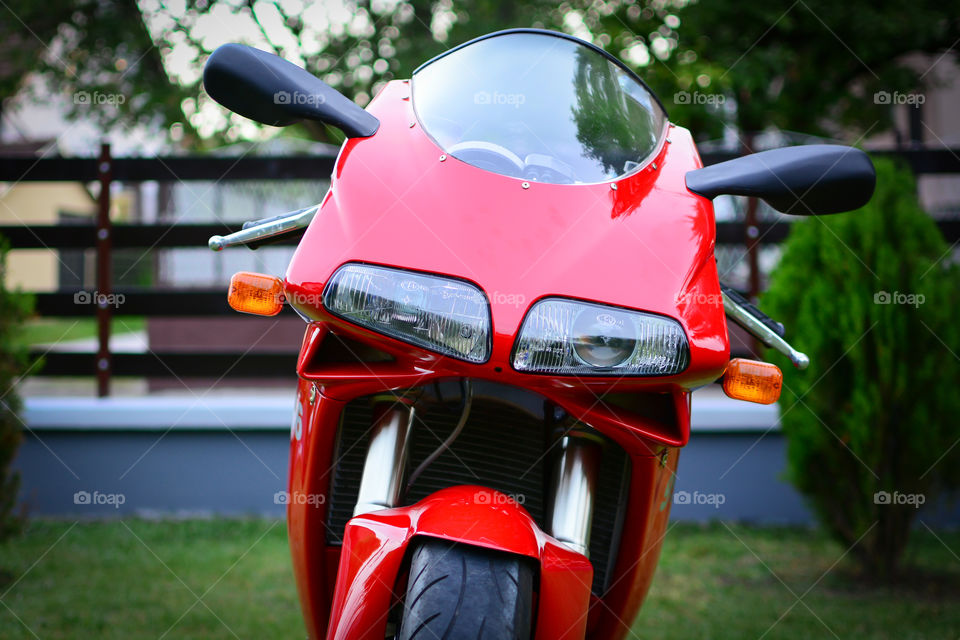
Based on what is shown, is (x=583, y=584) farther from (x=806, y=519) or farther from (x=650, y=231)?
(x=806, y=519)

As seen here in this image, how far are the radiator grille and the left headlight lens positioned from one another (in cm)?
43


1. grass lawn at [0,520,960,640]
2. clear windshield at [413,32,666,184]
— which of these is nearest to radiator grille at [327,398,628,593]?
clear windshield at [413,32,666,184]

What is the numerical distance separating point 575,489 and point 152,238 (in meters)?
4.39

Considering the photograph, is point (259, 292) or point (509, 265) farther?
point (259, 292)

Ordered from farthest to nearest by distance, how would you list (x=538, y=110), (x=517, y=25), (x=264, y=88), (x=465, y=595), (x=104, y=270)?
(x=517, y=25) < (x=104, y=270) < (x=538, y=110) < (x=264, y=88) < (x=465, y=595)

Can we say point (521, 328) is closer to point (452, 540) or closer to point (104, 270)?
point (452, 540)

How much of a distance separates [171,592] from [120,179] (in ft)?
9.47

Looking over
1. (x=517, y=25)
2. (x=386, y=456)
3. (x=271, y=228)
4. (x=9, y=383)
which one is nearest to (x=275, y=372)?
(x=9, y=383)

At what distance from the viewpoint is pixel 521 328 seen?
1.23m

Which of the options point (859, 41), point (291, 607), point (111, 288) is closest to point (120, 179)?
point (111, 288)

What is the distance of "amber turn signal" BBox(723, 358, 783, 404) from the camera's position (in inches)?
59.7

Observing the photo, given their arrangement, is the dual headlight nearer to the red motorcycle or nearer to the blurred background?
the red motorcycle

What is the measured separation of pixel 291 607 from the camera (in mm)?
3352

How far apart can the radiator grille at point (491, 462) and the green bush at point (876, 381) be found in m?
2.32
